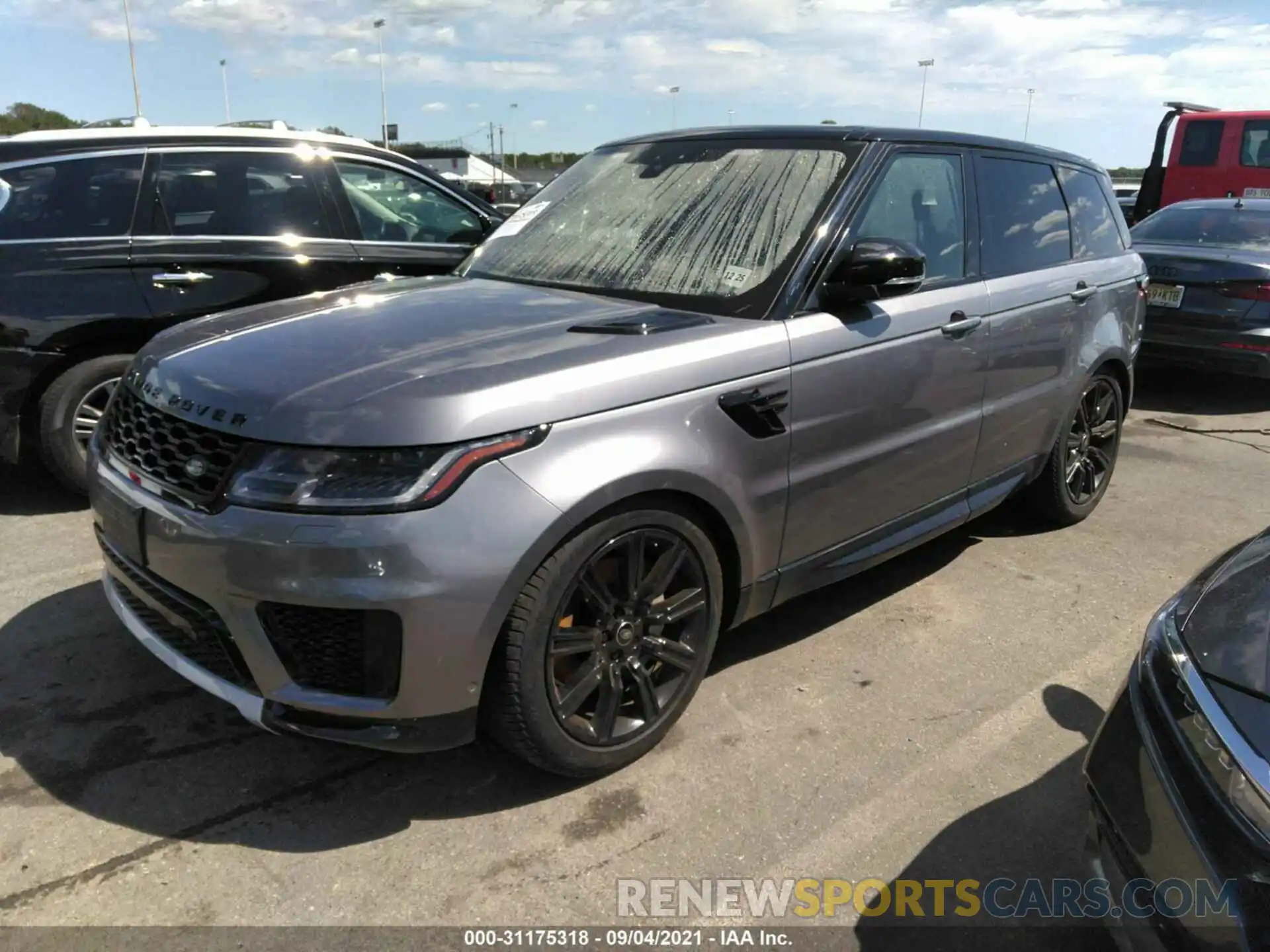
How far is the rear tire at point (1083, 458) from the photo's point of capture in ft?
15.1

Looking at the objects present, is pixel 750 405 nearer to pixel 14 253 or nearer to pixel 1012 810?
pixel 1012 810

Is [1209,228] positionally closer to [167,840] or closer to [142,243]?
[142,243]

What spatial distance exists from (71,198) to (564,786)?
384cm

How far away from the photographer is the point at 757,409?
288cm

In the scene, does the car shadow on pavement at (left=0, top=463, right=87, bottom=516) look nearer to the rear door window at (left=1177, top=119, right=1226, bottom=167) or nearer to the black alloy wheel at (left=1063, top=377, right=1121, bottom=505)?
the black alloy wheel at (left=1063, top=377, right=1121, bottom=505)

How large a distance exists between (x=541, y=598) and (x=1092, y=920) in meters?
1.55

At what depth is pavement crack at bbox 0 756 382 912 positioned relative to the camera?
2291 millimetres

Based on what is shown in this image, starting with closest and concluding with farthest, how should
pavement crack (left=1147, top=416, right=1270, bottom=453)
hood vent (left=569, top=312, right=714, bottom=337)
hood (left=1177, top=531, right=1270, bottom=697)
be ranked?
hood (left=1177, top=531, right=1270, bottom=697), hood vent (left=569, top=312, right=714, bottom=337), pavement crack (left=1147, top=416, right=1270, bottom=453)

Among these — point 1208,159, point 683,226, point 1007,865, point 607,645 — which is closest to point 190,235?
point 683,226

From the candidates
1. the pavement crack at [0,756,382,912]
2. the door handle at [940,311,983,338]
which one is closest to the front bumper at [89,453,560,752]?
the pavement crack at [0,756,382,912]

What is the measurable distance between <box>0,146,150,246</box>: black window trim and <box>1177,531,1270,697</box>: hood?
4.79 m

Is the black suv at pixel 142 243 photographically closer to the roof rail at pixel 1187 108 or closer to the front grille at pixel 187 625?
the front grille at pixel 187 625

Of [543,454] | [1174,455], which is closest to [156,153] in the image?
[543,454]

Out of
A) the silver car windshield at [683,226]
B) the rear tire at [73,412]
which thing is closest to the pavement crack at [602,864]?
the silver car windshield at [683,226]
